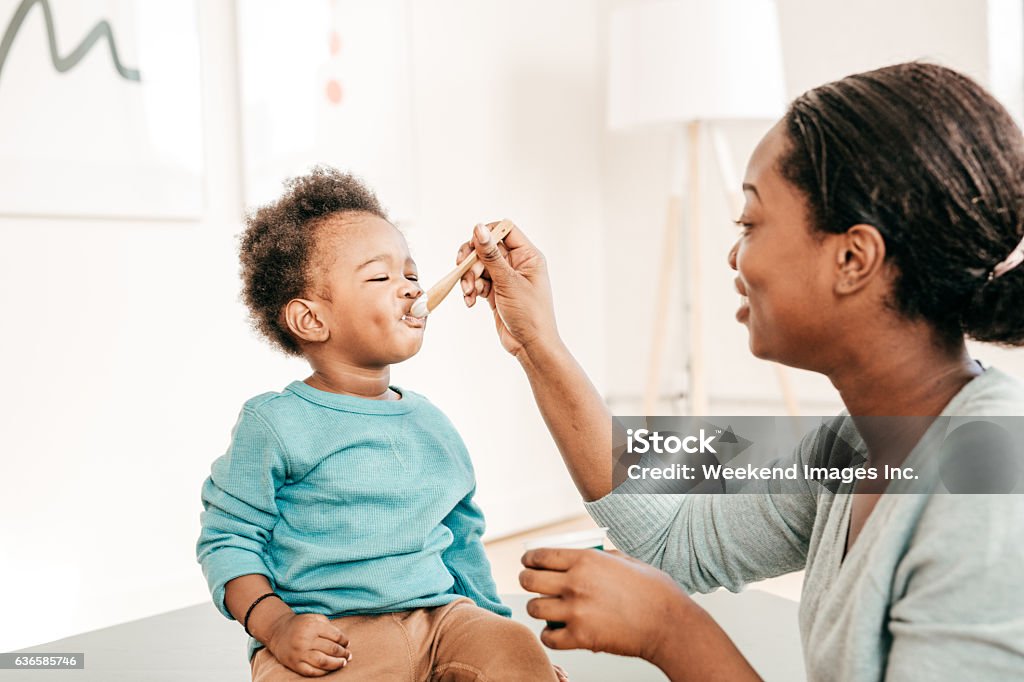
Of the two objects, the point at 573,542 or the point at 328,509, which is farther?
the point at 328,509

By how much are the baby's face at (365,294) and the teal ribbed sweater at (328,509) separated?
0.08 meters

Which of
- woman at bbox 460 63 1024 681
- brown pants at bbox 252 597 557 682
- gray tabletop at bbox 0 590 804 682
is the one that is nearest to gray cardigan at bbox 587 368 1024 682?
woman at bbox 460 63 1024 681

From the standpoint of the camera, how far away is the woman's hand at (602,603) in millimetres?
773

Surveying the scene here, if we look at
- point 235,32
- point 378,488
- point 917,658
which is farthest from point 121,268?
point 917,658

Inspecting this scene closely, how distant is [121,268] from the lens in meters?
2.32

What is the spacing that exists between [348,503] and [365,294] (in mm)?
274

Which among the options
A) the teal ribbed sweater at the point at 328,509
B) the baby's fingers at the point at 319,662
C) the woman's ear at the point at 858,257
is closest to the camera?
the woman's ear at the point at 858,257

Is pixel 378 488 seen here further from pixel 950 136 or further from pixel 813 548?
pixel 950 136

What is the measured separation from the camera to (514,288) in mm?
1266

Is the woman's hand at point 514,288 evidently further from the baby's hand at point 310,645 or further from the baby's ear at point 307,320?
the baby's hand at point 310,645

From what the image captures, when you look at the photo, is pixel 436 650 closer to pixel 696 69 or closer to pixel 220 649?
pixel 220 649

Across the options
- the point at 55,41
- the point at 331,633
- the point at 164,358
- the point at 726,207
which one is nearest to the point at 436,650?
the point at 331,633

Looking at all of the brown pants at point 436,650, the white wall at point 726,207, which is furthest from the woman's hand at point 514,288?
the white wall at point 726,207

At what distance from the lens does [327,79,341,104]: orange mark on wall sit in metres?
2.73
